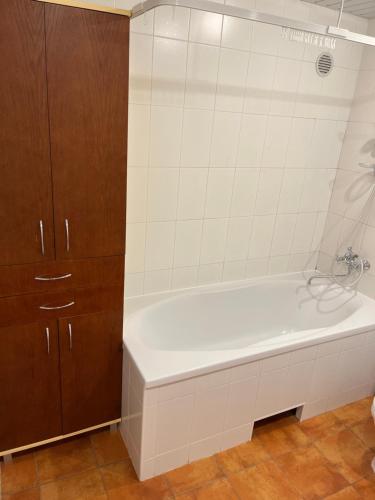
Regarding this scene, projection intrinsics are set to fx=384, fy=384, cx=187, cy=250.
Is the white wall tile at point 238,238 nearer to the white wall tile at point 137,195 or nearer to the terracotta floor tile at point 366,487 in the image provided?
the white wall tile at point 137,195

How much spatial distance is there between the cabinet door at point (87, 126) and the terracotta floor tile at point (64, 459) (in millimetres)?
1027

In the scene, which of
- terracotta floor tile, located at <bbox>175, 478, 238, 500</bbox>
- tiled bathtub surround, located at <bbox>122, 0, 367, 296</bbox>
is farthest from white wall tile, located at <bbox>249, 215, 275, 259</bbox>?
terracotta floor tile, located at <bbox>175, 478, 238, 500</bbox>

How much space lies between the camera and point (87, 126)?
1.47 meters

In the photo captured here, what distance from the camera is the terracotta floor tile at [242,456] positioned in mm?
1912

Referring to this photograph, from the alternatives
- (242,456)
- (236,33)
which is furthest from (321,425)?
(236,33)

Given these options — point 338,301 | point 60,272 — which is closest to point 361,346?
point 338,301

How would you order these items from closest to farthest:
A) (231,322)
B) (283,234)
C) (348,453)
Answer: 1. (348,453)
2. (231,322)
3. (283,234)

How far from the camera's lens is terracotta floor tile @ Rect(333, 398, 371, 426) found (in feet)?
7.45

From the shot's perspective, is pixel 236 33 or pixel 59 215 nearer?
pixel 59 215

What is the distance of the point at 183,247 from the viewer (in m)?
2.35

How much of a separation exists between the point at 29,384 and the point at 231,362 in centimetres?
92

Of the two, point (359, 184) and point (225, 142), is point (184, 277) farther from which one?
point (359, 184)

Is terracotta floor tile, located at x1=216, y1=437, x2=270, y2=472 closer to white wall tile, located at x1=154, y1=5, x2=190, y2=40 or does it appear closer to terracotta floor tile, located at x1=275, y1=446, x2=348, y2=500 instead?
terracotta floor tile, located at x1=275, y1=446, x2=348, y2=500

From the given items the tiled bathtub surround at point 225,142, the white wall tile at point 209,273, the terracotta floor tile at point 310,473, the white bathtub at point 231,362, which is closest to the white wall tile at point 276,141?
the tiled bathtub surround at point 225,142
